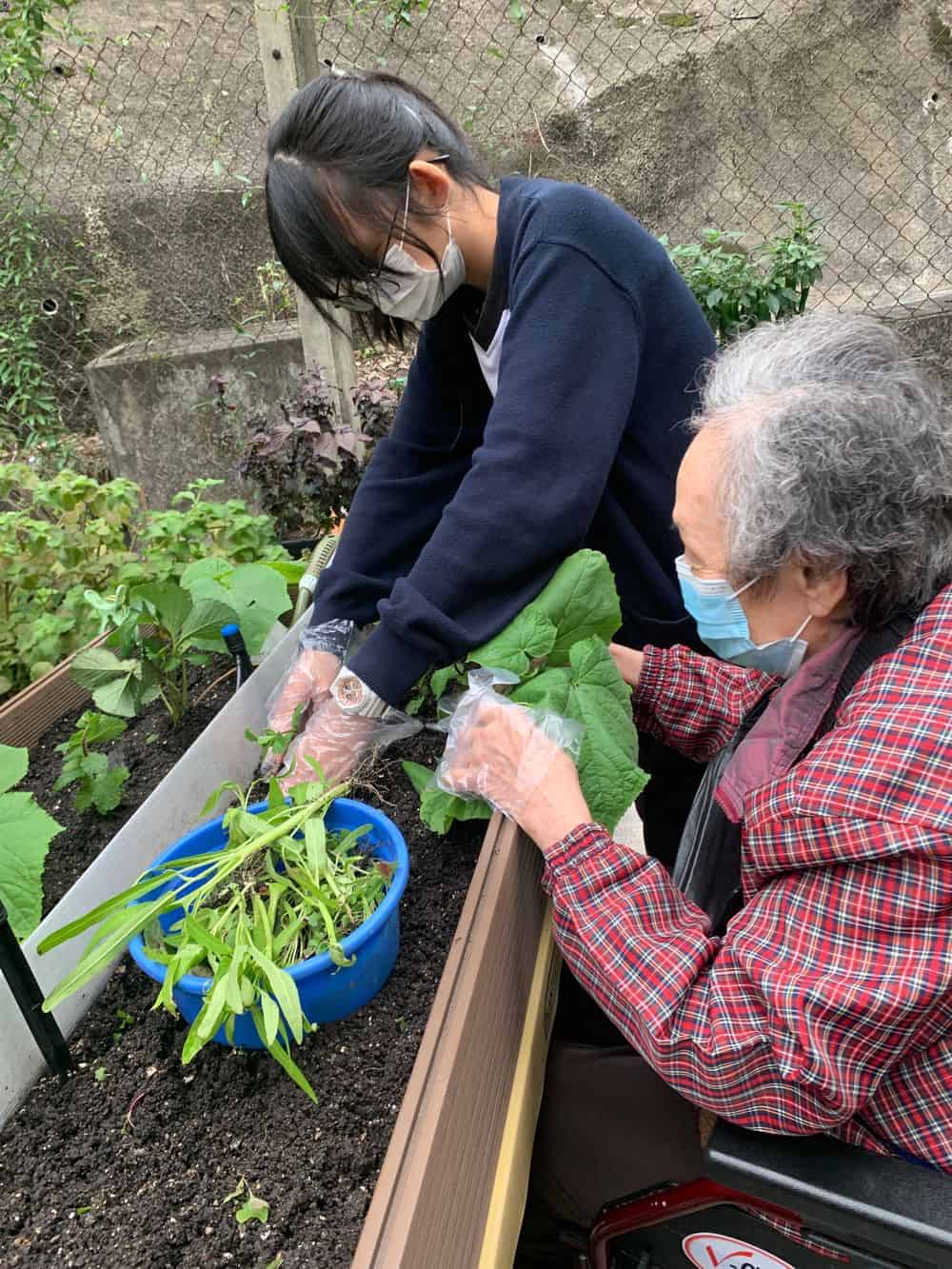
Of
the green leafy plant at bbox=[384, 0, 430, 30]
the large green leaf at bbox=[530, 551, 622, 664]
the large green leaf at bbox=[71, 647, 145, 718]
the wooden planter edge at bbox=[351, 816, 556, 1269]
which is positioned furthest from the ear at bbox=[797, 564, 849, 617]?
the green leafy plant at bbox=[384, 0, 430, 30]

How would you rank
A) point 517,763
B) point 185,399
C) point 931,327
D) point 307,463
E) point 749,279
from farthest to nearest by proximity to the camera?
point 931,327 → point 185,399 → point 749,279 → point 307,463 → point 517,763

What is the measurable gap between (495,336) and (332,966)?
102 cm

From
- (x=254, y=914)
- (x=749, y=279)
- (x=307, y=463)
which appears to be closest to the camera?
(x=254, y=914)

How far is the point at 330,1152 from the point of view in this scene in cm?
97

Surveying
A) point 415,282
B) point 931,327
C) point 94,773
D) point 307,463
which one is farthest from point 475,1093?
point 931,327

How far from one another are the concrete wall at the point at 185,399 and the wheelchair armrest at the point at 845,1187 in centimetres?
317

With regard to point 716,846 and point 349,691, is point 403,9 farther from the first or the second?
point 716,846

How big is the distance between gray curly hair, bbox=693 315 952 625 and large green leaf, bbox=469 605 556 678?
0.31 m

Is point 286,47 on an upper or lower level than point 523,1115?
upper

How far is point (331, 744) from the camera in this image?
55.5 inches

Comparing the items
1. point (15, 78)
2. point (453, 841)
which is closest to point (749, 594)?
point (453, 841)

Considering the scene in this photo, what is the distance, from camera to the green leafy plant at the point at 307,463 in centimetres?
262

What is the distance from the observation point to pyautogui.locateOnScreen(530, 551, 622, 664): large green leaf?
128cm

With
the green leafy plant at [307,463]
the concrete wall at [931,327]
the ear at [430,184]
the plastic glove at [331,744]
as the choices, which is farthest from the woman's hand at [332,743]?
the concrete wall at [931,327]
